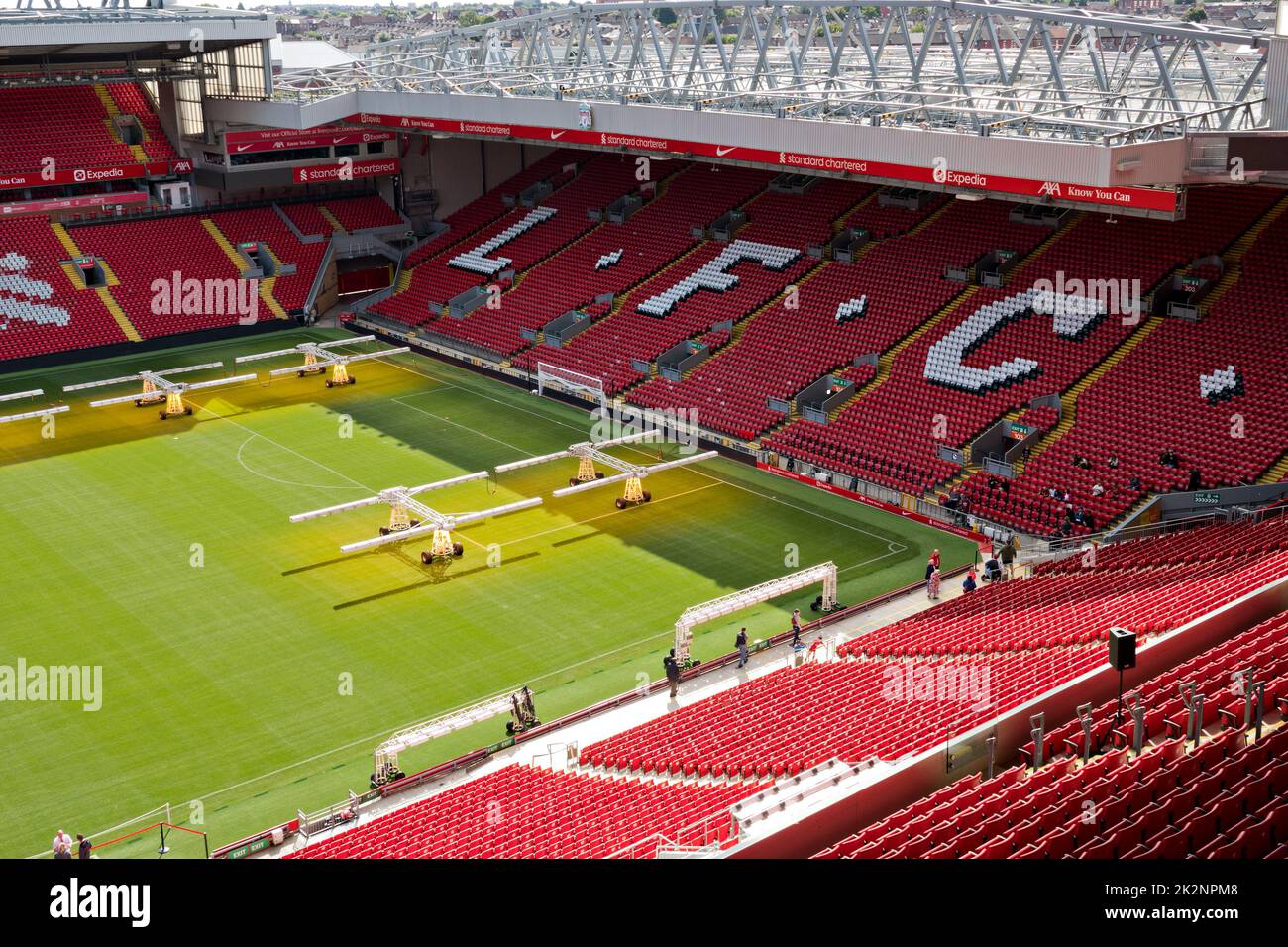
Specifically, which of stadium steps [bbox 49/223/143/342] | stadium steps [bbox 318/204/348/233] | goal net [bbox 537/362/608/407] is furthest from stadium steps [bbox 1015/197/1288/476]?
stadium steps [bbox 318/204/348/233]

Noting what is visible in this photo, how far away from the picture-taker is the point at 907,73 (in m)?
48.0

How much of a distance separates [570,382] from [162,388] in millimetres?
14776

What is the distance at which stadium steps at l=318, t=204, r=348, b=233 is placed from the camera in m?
67.5

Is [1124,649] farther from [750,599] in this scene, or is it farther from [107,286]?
[107,286]

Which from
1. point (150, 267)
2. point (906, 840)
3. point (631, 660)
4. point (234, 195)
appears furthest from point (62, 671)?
point (234, 195)

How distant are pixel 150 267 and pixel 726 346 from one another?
27.8m

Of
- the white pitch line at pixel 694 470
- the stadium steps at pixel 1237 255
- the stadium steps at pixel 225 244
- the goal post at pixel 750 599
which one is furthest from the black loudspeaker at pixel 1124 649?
the stadium steps at pixel 225 244

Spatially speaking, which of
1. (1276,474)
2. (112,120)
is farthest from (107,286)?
(1276,474)

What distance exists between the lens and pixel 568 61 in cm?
6581

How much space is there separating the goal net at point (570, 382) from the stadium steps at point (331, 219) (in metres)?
18.7

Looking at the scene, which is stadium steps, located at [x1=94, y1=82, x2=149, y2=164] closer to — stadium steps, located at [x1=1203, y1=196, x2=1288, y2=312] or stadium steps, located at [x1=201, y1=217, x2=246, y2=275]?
stadium steps, located at [x1=201, y1=217, x2=246, y2=275]

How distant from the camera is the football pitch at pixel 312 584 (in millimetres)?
27688

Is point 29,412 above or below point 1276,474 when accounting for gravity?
below
